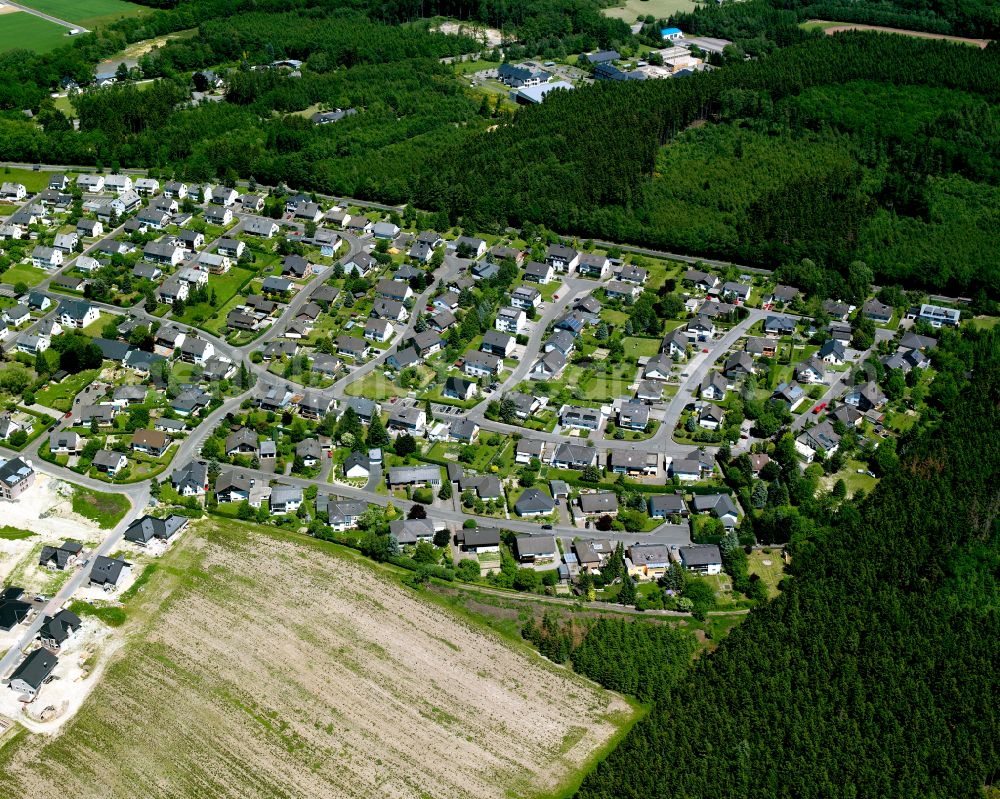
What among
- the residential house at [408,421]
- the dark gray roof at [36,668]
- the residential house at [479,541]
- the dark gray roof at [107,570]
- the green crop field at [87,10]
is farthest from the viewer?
the green crop field at [87,10]

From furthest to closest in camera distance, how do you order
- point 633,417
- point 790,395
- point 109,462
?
1. point 790,395
2. point 633,417
3. point 109,462

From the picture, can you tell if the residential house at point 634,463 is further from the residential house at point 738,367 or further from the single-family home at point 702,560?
the residential house at point 738,367

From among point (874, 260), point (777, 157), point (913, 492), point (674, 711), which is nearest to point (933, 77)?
point (777, 157)

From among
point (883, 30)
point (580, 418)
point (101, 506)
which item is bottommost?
point (101, 506)

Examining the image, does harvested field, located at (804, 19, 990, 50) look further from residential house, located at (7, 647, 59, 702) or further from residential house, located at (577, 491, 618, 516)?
residential house, located at (7, 647, 59, 702)

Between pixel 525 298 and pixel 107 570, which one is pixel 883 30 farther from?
pixel 107 570

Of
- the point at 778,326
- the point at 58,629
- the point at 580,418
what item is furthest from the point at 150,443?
the point at 778,326

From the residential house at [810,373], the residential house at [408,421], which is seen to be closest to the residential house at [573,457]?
the residential house at [408,421]
